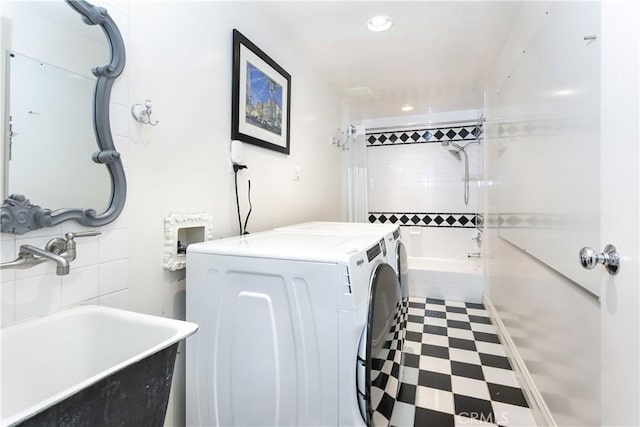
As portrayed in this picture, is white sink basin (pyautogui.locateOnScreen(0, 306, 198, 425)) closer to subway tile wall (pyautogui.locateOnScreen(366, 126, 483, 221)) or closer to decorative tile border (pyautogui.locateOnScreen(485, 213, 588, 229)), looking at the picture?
decorative tile border (pyautogui.locateOnScreen(485, 213, 588, 229))

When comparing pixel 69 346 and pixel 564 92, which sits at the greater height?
pixel 564 92

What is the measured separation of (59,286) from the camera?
0.86 meters

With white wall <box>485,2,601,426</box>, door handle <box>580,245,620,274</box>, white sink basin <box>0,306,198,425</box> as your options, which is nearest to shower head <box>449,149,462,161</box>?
white wall <box>485,2,601,426</box>

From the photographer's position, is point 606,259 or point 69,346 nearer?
point 606,259

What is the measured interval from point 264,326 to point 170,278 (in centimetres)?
50

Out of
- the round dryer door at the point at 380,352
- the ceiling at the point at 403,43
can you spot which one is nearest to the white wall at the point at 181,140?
the ceiling at the point at 403,43

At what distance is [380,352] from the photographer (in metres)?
1.05

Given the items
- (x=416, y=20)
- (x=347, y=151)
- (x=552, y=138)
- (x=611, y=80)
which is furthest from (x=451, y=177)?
(x=611, y=80)

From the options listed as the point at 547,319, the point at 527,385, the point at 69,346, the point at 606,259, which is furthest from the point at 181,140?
the point at 527,385

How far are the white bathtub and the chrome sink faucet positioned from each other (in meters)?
3.04

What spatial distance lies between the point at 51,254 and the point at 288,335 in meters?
0.69

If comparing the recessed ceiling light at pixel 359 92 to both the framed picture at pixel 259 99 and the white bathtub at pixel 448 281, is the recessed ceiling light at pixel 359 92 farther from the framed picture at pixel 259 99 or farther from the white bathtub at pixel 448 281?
the white bathtub at pixel 448 281

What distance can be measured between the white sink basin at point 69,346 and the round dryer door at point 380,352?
531 mm

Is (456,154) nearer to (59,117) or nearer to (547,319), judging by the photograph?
(547,319)
